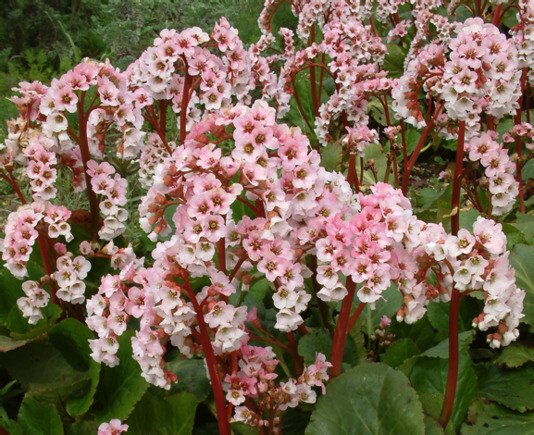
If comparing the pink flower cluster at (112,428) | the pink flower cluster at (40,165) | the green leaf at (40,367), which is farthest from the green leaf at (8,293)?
the pink flower cluster at (112,428)

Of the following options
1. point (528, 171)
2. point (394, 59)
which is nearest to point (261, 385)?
point (528, 171)

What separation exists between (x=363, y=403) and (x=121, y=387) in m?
→ 0.67

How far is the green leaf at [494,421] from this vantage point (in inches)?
58.2

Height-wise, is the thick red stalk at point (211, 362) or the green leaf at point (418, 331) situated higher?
the thick red stalk at point (211, 362)

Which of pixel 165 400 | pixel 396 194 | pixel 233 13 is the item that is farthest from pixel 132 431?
pixel 233 13

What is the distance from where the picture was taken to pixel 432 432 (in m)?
1.32

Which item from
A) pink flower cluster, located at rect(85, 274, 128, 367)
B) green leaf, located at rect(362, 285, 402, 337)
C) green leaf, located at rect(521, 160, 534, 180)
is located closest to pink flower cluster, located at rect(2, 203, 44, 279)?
pink flower cluster, located at rect(85, 274, 128, 367)

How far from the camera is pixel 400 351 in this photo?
1677mm

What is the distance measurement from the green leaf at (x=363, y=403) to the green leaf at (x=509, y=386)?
0.44 meters

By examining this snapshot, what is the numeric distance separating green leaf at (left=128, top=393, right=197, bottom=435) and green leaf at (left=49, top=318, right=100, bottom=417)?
0.15 m

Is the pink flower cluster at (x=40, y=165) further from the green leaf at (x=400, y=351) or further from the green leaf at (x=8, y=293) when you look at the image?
the green leaf at (x=400, y=351)

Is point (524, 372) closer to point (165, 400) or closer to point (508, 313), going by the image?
point (508, 313)

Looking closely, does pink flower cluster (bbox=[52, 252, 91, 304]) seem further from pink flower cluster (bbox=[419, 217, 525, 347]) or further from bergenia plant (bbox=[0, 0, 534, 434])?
pink flower cluster (bbox=[419, 217, 525, 347])

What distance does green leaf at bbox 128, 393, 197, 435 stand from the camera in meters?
1.42
